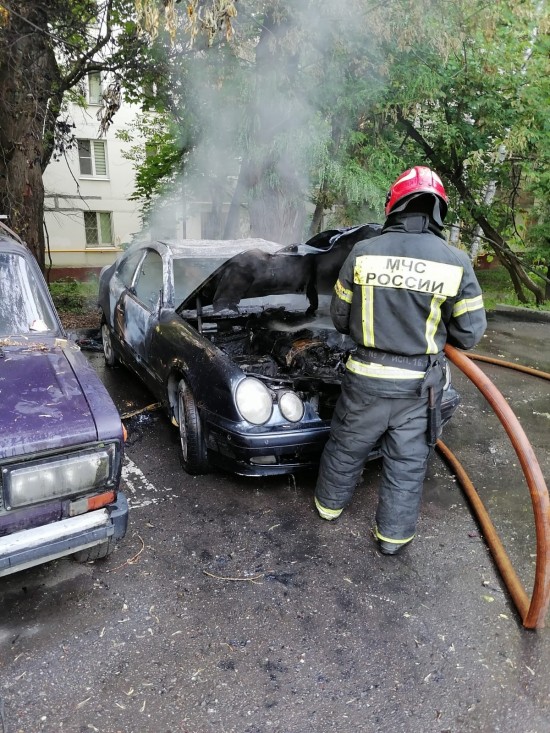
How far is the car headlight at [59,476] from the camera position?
2059 mm

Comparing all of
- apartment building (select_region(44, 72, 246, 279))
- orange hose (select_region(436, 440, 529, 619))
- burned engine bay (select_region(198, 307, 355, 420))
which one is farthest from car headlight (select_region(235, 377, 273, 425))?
apartment building (select_region(44, 72, 246, 279))

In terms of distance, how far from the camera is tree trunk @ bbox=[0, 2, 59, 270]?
21.6 feet

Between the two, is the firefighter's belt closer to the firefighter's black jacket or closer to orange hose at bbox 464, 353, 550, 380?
the firefighter's black jacket

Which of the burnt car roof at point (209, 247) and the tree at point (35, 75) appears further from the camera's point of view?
the tree at point (35, 75)

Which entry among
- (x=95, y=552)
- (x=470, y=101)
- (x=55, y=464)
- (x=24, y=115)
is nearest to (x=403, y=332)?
(x=55, y=464)

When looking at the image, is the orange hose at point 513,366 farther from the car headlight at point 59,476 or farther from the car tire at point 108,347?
the car headlight at point 59,476

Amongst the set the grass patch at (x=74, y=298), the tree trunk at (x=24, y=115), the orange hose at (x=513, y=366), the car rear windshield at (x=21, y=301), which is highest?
the tree trunk at (x=24, y=115)

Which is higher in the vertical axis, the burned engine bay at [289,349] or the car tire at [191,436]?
the burned engine bay at [289,349]

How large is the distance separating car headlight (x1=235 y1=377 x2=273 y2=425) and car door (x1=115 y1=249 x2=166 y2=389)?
1270 mm

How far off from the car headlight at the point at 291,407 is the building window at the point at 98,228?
21.4m

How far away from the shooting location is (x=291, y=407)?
10.9 ft

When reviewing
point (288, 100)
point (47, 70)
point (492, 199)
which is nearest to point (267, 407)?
point (288, 100)

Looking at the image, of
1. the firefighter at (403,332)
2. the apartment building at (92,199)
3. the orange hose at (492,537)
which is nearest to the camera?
the orange hose at (492,537)

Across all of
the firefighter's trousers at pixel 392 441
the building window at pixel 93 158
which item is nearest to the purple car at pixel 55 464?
the firefighter's trousers at pixel 392 441
